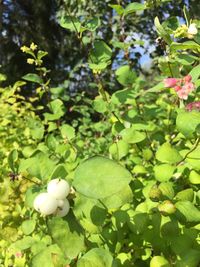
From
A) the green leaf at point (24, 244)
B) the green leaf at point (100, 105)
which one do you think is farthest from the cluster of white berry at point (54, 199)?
the green leaf at point (100, 105)

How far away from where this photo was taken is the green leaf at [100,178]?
28.2 inches

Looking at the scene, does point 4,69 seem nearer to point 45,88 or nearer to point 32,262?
point 45,88

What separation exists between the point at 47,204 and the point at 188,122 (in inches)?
13.7

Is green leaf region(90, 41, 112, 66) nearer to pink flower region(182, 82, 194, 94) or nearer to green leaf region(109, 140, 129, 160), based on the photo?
green leaf region(109, 140, 129, 160)

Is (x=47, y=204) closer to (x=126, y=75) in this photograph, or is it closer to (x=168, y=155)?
(x=168, y=155)

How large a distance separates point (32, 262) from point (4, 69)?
9202mm

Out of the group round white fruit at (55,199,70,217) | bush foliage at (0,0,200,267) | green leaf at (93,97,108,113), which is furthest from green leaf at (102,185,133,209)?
green leaf at (93,97,108,113)

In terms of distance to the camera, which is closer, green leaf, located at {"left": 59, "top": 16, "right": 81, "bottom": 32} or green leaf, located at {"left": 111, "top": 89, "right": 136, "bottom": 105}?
green leaf, located at {"left": 59, "top": 16, "right": 81, "bottom": 32}

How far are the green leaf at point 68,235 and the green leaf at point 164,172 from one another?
1.14 feet

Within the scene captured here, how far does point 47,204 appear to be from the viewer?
795 mm

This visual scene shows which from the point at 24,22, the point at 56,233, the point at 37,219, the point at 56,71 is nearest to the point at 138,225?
the point at 56,233

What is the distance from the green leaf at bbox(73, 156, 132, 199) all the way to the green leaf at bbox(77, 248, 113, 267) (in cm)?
17

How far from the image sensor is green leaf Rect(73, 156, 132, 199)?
0.72 meters

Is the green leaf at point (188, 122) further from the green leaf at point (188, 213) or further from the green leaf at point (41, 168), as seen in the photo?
the green leaf at point (41, 168)
